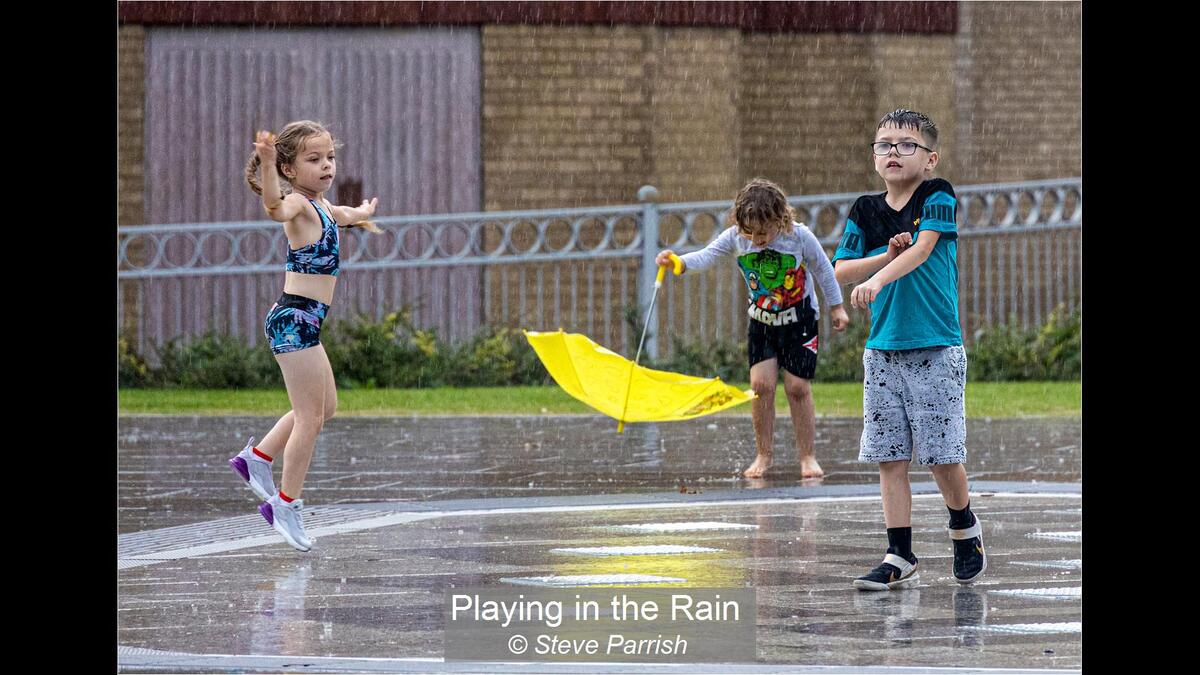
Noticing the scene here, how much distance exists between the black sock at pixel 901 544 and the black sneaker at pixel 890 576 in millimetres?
22

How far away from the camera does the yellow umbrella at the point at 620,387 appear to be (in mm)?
8977

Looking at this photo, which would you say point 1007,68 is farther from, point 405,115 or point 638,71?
point 405,115

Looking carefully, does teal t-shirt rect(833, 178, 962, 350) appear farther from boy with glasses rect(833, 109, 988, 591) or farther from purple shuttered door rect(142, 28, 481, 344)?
purple shuttered door rect(142, 28, 481, 344)

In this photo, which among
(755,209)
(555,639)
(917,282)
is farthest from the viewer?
(755,209)

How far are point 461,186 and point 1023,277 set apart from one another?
5.77 m

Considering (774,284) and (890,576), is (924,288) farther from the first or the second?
(774,284)

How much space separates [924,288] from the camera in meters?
6.21

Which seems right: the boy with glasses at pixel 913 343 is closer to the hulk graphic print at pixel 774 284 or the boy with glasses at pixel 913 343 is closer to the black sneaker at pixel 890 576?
the black sneaker at pixel 890 576

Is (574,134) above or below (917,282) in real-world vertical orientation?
above

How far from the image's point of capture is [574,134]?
57.1ft

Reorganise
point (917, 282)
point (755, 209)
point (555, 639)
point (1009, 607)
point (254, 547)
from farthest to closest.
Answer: point (755, 209) < point (254, 547) < point (917, 282) < point (1009, 607) < point (555, 639)

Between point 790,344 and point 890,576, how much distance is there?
3.75 meters

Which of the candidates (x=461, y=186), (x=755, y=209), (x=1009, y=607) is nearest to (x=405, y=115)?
(x=461, y=186)

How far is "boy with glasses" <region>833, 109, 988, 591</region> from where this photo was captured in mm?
6160
